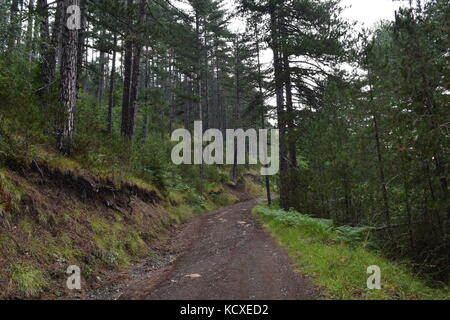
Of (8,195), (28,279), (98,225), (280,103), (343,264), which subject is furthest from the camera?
(280,103)

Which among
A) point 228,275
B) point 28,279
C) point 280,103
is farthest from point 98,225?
point 280,103

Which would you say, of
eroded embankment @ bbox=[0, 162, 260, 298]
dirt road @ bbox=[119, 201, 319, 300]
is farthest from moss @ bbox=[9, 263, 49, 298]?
dirt road @ bbox=[119, 201, 319, 300]

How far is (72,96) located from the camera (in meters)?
8.30

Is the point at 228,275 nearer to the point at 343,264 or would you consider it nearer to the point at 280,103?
the point at 343,264

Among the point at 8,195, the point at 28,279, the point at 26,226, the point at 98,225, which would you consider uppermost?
the point at 8,195

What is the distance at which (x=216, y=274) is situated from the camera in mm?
6020

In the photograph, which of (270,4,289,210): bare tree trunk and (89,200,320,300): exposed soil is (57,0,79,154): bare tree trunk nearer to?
(89,200,320,300): exposed soil

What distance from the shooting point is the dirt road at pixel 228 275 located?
500 centimetres

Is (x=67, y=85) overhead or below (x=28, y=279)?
overhead

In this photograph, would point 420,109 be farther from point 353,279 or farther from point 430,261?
point 353,279

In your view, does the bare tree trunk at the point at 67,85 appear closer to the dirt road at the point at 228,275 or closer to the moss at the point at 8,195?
the moss at the point at 8,195

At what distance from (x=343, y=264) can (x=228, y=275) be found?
7.71 ft

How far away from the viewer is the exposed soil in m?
5.02
